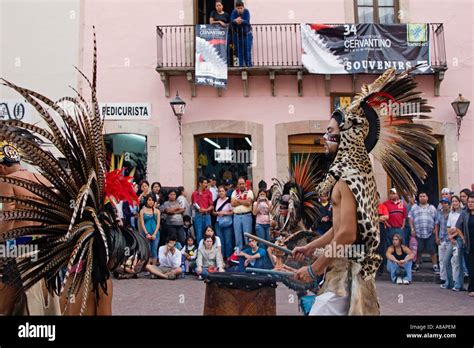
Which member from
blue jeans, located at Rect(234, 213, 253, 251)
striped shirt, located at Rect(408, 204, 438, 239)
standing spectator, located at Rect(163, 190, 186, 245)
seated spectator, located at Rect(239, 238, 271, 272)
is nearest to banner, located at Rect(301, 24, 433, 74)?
striped shirt, located at Rect(408, 204, 438, 239)

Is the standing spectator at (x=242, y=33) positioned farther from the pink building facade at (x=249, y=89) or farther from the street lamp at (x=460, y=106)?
the street lamp at (x=460, y=106)

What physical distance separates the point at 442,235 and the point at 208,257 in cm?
430

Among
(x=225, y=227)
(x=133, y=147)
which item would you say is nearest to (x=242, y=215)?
(x=225, y=227)

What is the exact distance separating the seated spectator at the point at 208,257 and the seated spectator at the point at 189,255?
29 cm

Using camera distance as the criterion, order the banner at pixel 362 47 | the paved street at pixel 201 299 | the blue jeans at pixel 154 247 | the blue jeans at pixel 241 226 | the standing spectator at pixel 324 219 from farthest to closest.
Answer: the banner at pixel 362 47
the blue jeans at pixel 241 226
the blue jeans at pixel 154 247
the paved street at pixel 201 299
the standing spectator at pixel 324 219

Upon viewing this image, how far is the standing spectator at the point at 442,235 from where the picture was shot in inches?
395

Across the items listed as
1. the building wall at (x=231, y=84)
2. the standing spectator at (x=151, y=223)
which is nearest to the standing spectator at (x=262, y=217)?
the standing spectator at (x=151, y=223)

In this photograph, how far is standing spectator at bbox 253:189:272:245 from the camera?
1073 centimetres

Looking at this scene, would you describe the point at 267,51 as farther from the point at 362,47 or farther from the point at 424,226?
the point at 424,226

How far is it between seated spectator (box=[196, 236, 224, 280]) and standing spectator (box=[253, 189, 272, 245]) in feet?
3.04

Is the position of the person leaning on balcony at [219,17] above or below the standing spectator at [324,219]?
above

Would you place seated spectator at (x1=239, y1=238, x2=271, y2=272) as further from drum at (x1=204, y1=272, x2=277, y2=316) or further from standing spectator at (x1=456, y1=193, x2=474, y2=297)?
drum at (x1=204, y1=272, x2=277, y2=316)

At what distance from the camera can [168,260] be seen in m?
10.4

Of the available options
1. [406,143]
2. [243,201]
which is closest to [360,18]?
[243,201]
